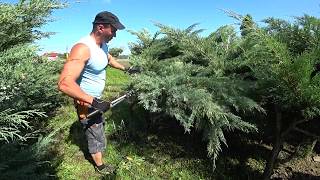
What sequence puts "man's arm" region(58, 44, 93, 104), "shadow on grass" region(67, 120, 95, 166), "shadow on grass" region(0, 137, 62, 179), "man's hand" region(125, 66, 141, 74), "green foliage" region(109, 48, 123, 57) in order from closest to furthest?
"shadow on grass" region(0, 137, 62, 179)
"man's arm" region(58, 44, 93, 104)
"shadow on grass" region(67, 120, 95, 166)
"man's hand" region(125, 66, 141, 74)
"green foliage" region(109, 48, 123, 57)

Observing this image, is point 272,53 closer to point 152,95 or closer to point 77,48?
point 152,95

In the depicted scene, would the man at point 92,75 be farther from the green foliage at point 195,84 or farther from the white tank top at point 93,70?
the green foliage at point 195,84

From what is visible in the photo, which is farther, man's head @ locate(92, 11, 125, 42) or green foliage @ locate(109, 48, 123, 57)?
green foliage @ locate(109, 48, 123, 57)

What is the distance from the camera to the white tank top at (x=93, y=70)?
5.09 m

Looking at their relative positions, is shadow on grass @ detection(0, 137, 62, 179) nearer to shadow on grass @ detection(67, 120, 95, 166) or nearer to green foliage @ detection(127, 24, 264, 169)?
shadow on grass @ detection(67, 120, 95, 166)

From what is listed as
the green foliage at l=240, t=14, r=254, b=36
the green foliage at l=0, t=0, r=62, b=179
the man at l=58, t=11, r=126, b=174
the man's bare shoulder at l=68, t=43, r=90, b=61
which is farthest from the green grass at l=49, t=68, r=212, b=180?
the green foliage at l=240, t=14, r=254, b=36

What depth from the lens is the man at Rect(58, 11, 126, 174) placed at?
4.66 m

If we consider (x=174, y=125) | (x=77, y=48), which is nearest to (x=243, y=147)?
(x=174, y=125)

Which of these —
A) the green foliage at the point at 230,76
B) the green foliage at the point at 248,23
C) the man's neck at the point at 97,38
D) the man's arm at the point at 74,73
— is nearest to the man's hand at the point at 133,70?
the green foliage at the point at 230,76

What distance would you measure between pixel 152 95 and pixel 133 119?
1039 mm

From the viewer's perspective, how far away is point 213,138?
522 cm

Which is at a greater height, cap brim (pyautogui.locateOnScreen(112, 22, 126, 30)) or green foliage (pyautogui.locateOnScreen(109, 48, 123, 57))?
cap brim (pyautogui.locateOnScreen(112, 22, 126, 30))

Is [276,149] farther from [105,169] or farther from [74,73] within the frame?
[74,73]

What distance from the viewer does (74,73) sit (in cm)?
469
